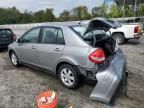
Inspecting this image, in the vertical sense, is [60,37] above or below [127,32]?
above

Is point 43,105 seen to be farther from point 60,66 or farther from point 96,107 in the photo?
point 60,66

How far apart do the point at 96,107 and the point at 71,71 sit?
108 centimetres

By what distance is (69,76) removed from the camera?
5.02 metres

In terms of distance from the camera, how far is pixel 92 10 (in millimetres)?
62875

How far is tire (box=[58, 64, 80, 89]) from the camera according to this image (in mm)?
4836

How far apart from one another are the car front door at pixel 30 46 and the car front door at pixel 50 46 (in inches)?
10.4

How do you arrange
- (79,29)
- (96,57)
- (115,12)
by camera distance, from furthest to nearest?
(115,12)
(79,29)
(96,57)

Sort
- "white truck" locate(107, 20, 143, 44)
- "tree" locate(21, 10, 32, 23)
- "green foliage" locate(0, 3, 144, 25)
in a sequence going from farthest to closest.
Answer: "tree" locate(21, 10, 32, 23) < "green foliage" locate(0, 3, 144, 25) < "white truck" locate(107, 20, 143, 44)

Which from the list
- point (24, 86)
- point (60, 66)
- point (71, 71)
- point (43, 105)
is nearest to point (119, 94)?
point (71, 71)

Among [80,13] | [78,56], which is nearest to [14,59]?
[78,56]

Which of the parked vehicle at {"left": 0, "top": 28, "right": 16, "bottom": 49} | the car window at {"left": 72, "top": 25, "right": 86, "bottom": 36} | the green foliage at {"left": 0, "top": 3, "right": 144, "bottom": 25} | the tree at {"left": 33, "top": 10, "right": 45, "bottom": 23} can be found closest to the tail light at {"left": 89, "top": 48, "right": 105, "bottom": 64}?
the car window at {"left": 72, "top": 25, "right": 86, "bottom": 36}

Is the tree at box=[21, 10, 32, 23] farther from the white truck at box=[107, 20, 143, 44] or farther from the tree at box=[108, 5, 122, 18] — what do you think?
the white truck at box=[107, 20, 143, 44]

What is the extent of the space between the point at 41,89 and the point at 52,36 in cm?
139

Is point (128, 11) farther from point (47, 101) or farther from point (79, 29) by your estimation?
point (47, 101)
